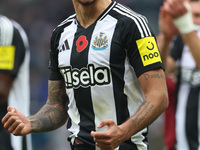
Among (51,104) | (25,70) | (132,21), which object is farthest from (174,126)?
(132,21)

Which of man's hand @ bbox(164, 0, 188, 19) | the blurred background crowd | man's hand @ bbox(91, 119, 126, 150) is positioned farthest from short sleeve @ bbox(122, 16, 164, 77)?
the blurred background crowd

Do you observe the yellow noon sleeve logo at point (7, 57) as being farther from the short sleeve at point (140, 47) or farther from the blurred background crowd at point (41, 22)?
the blurred background crowd at point (41, 22)

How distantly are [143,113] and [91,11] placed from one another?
2.82 ft

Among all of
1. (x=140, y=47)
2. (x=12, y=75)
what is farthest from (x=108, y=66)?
(x=12, y=75)

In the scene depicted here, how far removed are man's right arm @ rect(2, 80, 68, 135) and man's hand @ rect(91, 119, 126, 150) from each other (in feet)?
2.22

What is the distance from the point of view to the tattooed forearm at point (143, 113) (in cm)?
277

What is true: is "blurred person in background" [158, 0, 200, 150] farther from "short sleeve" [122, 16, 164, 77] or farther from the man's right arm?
"short sleeve" [122, 16, 164, 77]

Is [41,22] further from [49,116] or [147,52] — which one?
[147,52]

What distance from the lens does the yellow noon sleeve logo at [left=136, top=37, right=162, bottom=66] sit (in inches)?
114

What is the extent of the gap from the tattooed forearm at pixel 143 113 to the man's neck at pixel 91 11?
0.76 meters

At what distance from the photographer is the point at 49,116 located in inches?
133

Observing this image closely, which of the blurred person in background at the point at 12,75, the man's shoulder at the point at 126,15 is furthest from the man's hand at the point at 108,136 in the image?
the blurred person in background at the point at 12,75

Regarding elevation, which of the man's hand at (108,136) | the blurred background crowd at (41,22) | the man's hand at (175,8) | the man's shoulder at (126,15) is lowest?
the man's hand at (108,136)

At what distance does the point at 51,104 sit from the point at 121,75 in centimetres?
70
